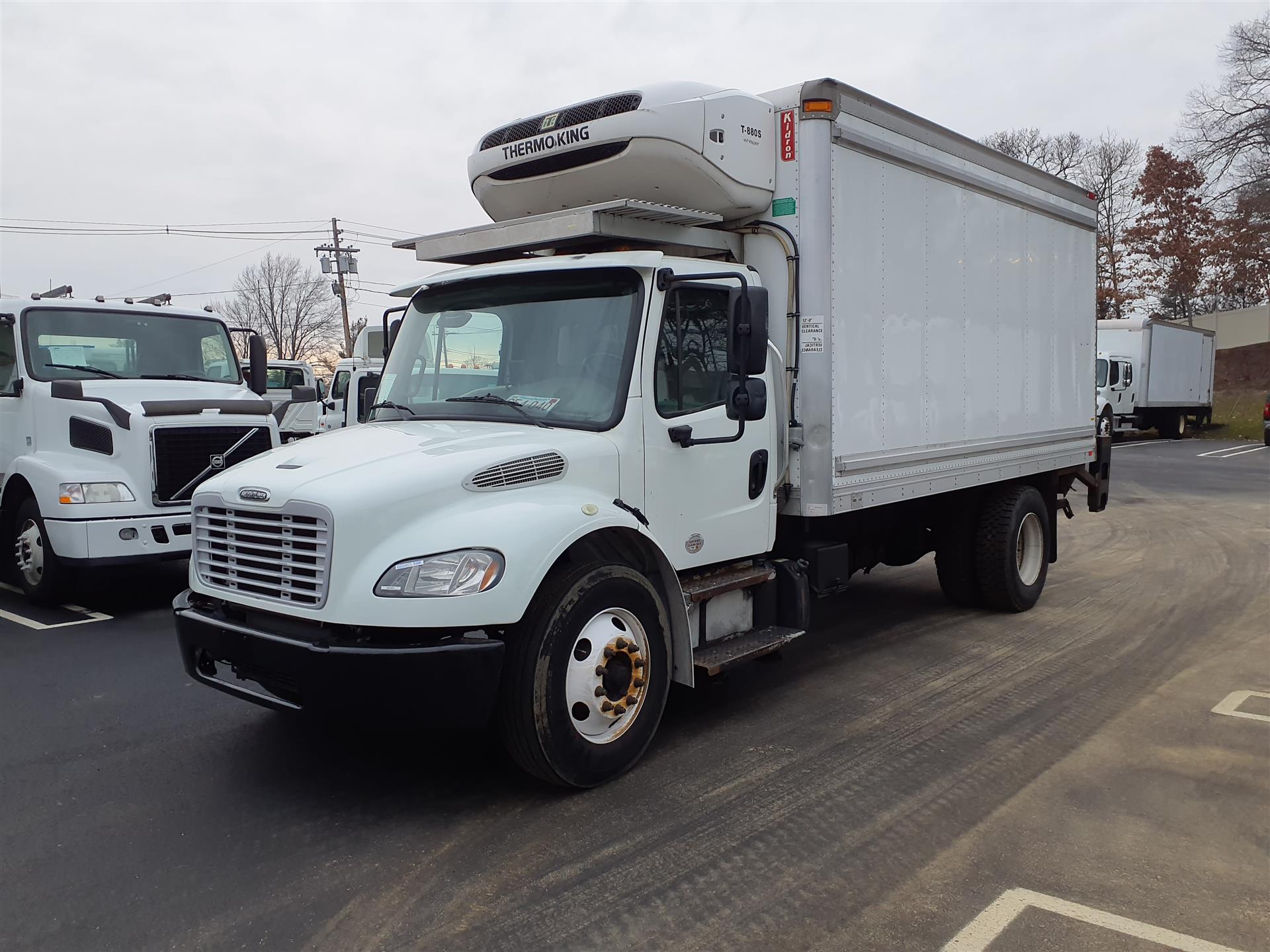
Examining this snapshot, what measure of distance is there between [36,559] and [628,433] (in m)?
6.19

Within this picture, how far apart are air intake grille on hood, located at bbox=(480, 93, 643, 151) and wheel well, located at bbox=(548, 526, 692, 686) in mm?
2316

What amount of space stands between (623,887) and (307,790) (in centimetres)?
169

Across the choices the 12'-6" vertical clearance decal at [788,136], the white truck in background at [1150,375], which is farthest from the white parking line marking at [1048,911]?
the white truck in background at [1150,375]

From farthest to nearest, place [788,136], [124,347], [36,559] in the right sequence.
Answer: [124,347] < [36,559] < [788,136]

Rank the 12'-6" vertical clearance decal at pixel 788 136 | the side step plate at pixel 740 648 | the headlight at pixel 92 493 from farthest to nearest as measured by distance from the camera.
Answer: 1. the headlight at pixel 92 493
2. the 12'-6" vertical clearance decal at pixel 788 136
3. the side step plate at pixel 740 648

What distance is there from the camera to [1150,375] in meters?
30.0

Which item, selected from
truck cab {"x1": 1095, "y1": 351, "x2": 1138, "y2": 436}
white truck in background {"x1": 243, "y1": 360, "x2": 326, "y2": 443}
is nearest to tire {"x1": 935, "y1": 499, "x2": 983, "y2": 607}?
white truck in background {"x1": 243, "y1": 360, "x2": 326, "y2": 443}

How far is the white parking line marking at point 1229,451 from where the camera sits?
25.3 meters

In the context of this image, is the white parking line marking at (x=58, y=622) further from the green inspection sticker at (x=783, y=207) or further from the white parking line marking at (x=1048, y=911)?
the white parking line marking at (x=1048, y=911)

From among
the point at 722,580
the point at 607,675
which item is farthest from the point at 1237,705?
the point at 607,675

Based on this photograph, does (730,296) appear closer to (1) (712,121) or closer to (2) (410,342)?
(1) (712,121)

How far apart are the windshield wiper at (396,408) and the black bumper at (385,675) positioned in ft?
4.95

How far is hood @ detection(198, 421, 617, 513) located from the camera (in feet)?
13.2

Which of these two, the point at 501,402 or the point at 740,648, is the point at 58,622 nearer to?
the point at 501,402
